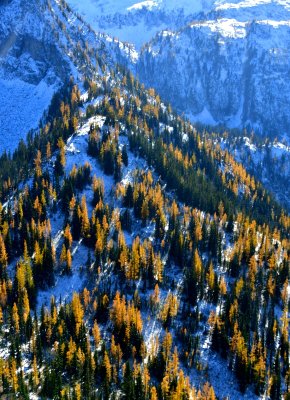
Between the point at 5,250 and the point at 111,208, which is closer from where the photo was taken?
the point at 5,250

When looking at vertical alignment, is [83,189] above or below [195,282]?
above

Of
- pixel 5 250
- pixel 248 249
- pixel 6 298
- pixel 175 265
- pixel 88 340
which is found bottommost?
pixel 88 340

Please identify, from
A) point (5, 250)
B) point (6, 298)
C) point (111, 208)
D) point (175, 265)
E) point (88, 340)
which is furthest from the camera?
point (111, 208)

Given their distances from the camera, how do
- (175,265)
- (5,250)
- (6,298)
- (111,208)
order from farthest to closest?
1. (111,208)
2. (175,265)
3. (5,250)
4. (6,298)

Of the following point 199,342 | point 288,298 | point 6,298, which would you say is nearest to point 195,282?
point 199,342

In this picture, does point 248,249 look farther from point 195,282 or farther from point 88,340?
point 88,340

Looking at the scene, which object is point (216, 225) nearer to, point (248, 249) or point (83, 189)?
point (248, 249)

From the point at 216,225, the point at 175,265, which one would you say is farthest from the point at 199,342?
the point at 216,225
